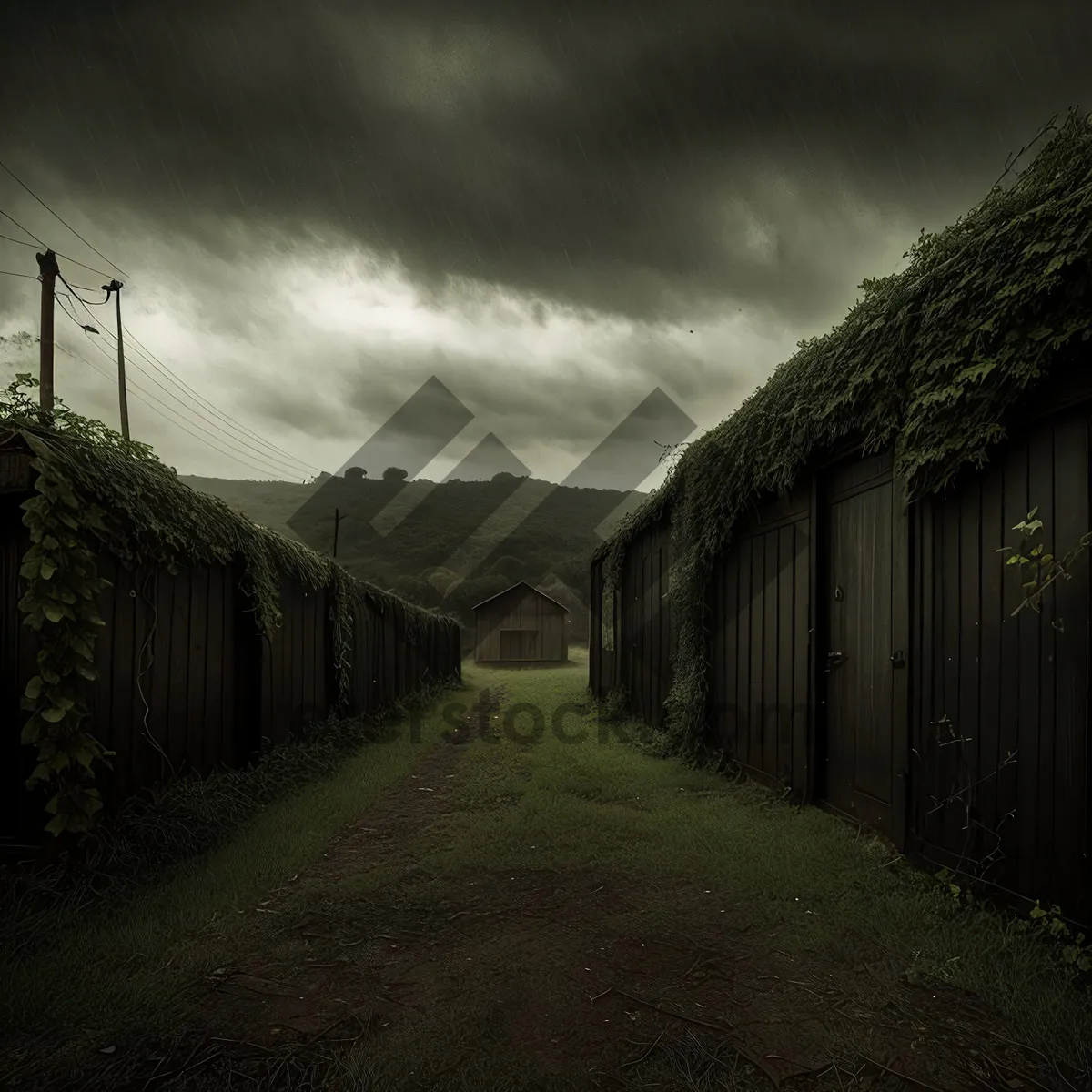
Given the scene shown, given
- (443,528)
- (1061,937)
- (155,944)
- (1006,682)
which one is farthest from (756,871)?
(443,528)

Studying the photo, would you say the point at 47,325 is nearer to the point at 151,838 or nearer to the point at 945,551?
the point at 151,838

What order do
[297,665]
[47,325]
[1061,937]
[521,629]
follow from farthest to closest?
[521,629] < [47,325] < [297,665] < [1061,937]

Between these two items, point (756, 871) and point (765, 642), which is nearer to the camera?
point (756, 871)

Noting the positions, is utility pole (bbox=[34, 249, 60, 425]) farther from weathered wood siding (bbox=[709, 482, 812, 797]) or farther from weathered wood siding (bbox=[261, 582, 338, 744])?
weathered wood siding (bbox=[709, 482, 812, 797])

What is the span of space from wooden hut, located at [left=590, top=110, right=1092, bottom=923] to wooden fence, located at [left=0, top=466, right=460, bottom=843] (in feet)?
14.4

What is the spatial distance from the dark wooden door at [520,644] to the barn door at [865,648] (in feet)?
67.5

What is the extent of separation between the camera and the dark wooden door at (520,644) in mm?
24828

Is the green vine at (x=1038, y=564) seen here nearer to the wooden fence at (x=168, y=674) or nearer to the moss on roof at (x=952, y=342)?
the moss on roof at (x=952, y=342)

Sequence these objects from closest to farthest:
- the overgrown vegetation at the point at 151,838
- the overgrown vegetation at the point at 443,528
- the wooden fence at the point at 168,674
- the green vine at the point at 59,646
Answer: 1. the overgrown vegetation at the point at 151,838
2. the green vine at the point at 59,646
3. the wooden fence at the point at 168,674
4. the overgrown vegetation at the point at 443,528

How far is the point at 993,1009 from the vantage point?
86.3 inches

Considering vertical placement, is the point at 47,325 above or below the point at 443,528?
above

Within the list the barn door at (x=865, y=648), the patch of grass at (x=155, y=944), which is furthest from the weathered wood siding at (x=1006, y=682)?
the patch of grass at (x=155, y=944)

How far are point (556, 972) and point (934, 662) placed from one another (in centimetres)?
250

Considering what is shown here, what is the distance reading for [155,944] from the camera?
8.70 feet
